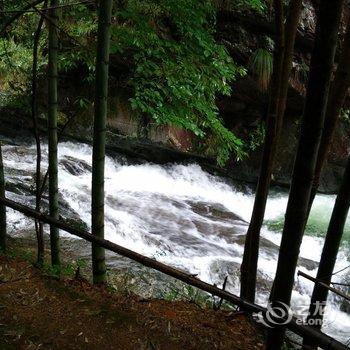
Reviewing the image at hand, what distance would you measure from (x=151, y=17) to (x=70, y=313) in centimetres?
282

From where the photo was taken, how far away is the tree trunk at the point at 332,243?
Result: 273 centimetres

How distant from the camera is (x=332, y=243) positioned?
115 inches

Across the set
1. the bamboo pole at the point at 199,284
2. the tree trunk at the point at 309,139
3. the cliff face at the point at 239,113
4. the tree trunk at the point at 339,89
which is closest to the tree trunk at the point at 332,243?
the tree trunk at the point at 339,89

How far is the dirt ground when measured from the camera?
261cm

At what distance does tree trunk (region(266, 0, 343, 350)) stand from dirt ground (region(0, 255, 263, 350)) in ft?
3.58

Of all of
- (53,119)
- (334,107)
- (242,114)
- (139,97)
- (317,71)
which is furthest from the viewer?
(242,114)

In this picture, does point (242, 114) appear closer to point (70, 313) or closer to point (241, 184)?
point (241, 184)

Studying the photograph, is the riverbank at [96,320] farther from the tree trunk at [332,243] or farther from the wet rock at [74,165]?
the wet rock at [74,165]

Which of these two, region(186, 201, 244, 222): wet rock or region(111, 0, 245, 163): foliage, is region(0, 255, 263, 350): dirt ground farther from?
region(186, 201, 244, 222): wet rock

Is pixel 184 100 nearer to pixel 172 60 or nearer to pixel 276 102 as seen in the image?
pixel 172 60

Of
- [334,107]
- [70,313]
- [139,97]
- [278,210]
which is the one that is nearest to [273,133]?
[334,107]

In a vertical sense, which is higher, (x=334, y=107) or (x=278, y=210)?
(x=334, y=107)

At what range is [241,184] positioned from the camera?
41.1 feet

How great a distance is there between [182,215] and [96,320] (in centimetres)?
612
